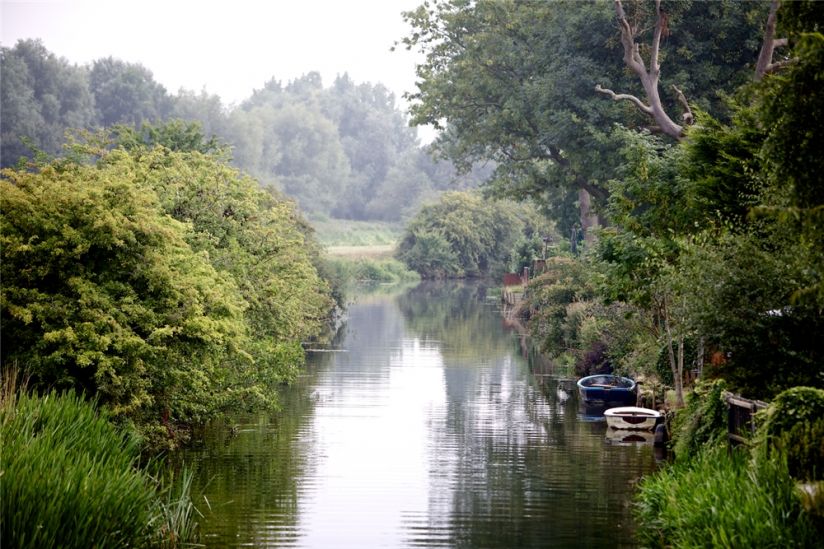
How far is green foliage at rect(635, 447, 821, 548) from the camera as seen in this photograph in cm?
1300

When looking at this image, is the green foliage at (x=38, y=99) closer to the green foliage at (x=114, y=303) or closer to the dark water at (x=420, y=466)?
the dark water at (x=420, y=466)

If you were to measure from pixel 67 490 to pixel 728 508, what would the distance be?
297 inches

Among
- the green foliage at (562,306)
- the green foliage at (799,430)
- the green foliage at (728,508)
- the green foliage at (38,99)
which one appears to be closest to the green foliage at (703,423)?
the green foliage at (728,508)

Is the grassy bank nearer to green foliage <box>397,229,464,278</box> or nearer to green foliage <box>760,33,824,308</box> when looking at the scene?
green foliage <box>397,229,464,278</box>

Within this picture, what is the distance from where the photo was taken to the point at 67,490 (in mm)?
13406

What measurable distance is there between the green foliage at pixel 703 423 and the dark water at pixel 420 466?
4.89 feet

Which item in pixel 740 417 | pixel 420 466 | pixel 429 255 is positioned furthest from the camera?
pixel 429 255

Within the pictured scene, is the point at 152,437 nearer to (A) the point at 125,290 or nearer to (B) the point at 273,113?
(A) the point at 125,290

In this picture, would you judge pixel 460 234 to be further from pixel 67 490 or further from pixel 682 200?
pixel 67 490

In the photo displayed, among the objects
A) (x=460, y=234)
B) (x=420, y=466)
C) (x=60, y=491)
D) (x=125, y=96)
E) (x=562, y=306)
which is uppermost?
(x=125, y=96)

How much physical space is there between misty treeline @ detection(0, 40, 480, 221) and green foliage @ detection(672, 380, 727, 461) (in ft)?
197

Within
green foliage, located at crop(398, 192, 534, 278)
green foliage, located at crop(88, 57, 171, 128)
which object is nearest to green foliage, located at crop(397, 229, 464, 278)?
green foliage, located at crop(398, 192, 534, 278)

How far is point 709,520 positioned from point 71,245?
11.9 m

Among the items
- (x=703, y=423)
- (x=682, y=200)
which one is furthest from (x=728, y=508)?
(x=682, y=200)
